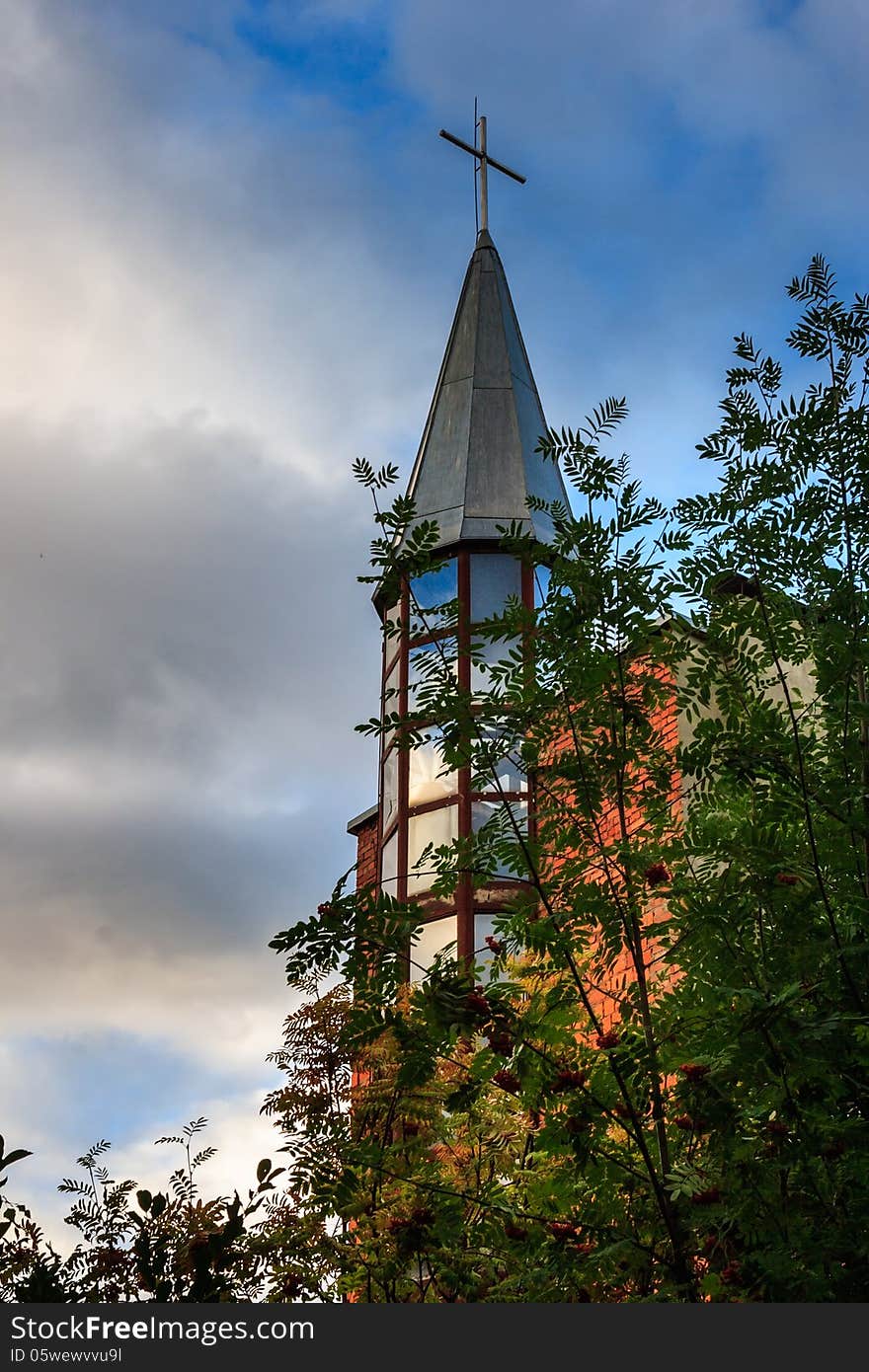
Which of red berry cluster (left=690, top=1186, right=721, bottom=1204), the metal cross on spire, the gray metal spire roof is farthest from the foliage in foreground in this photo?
the metal cross on spire

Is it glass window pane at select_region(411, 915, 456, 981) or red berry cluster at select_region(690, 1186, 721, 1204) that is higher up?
glass window pane at select_region(411, 915, 456, 981)

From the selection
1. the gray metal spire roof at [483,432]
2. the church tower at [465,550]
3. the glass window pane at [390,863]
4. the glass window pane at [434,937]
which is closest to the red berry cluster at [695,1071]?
the church tower at [465,550]

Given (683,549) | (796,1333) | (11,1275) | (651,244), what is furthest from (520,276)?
(796,1333)

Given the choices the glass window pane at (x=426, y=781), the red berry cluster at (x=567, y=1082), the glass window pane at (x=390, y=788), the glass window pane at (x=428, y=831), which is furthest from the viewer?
the glass window pane at (x=390, y=788)

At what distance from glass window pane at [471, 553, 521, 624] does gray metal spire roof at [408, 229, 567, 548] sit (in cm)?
25

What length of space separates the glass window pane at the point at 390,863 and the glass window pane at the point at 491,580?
2.25 m

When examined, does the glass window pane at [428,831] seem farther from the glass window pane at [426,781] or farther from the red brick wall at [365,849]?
the red brick wall at [365,849]

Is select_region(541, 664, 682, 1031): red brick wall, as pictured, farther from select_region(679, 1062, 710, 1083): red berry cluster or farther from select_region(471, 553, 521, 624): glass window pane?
select_region(471, 553, 521, 624): glass window pane

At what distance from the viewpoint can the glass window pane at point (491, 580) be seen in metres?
12.7

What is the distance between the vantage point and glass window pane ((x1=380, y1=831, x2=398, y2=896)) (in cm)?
1235

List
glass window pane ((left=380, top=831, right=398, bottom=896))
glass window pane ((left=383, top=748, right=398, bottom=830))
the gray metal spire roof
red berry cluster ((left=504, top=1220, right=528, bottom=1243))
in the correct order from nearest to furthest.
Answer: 1. red berry cluster ((left=504, top=1220, right=528, bottom=1243))
2. glass window pane ((left=380, top=831, right=398, bottom=896))
3. glass window pane ((left=383, top=748, right=398, bottom=830))
4. the gray metal spire roof

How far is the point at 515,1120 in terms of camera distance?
22.4 feet

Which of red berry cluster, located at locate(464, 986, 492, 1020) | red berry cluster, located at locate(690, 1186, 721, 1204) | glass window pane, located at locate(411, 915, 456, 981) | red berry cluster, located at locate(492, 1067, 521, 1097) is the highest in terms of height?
glass window pane, located at locate(411, 915, 456, 981)

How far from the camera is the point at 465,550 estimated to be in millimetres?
12977
